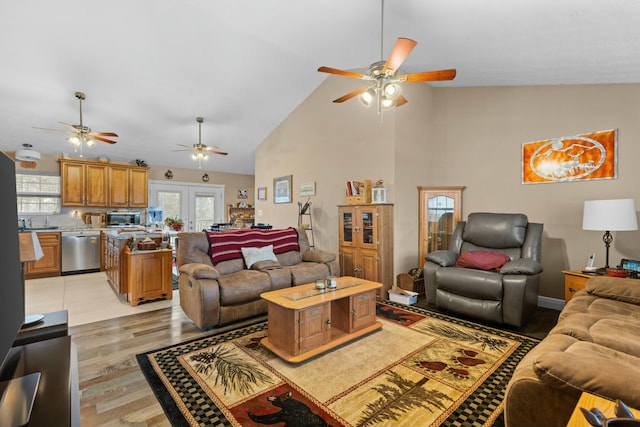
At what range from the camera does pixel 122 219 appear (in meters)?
6.57

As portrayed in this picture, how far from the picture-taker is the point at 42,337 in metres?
1.49

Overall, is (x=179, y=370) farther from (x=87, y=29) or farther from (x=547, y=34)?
(x=547, y=34)

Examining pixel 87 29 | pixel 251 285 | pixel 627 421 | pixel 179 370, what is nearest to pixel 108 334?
pixel 179 370

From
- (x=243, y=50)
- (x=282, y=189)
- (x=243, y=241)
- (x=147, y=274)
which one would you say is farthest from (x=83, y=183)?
(x=243, y=50)

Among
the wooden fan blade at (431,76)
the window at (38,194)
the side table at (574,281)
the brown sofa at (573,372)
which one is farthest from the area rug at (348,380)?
the window at (38,194)

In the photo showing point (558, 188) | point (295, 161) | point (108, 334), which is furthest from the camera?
point (295, 161)

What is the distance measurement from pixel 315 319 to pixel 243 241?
184 centimetres

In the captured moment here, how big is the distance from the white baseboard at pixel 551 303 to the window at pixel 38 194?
8.46 metres

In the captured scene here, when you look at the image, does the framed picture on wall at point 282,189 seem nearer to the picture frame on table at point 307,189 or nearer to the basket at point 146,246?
the picture frame on table at point 307,189

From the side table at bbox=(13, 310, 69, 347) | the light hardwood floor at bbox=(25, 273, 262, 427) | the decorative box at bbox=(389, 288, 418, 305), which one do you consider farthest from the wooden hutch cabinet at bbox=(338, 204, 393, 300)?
the side table at bbox=(13, 310, 69, 347)

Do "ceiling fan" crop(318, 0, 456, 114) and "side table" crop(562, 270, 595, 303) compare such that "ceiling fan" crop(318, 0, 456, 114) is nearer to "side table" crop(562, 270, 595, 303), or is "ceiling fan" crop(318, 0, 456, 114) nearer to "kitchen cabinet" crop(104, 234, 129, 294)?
"side table" crop(562, 270, 595, 303)

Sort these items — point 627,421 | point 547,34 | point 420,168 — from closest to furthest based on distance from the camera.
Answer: point 627,421, point 547,34, point 420,168

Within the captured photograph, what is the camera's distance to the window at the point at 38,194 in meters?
5.78

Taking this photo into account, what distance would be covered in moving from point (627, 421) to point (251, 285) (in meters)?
2.98
